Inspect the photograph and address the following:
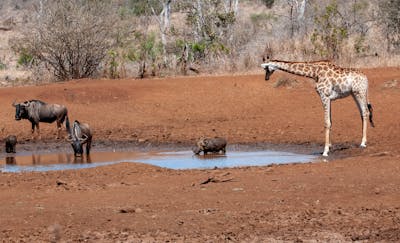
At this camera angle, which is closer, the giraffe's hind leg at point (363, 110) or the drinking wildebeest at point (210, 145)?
the giraffe's hind leg at point (363, 110)

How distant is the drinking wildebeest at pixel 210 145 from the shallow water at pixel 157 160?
13 cm

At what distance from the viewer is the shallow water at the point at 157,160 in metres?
17.0

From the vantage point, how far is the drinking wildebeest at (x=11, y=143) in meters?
20.1

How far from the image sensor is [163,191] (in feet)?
42.1

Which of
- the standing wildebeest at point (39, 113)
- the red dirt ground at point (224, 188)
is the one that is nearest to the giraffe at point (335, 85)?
the red dirt ground at point (224, 188)

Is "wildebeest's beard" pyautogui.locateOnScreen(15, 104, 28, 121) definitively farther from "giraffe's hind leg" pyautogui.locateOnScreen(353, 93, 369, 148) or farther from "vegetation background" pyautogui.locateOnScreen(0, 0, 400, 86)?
"giraffe's hind leg" pyautogui.locateOnScreen(353, 93, 369, 148)

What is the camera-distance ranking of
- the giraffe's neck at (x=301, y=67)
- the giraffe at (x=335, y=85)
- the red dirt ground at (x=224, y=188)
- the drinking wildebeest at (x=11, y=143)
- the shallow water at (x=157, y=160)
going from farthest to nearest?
the drinking wildebeest at (x=11, y=143)
the giraffe's neck at (x=301, y=67)
the giraffe at (x=335, y=85)
the shallow water at (x=157, y=160)
the red dirt ground at (x=224, y=188)

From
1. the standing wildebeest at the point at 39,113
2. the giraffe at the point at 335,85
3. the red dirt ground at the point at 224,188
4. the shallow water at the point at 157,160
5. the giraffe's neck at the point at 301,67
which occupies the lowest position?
the shallow water at the point at 157,160

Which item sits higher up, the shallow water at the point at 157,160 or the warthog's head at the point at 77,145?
the warthog's head at the point at 77,145

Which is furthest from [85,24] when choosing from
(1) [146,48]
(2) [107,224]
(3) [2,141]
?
(2) [107,224]

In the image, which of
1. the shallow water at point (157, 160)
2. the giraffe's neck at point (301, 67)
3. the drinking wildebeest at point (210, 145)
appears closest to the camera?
the shallow water at point (157, 160)

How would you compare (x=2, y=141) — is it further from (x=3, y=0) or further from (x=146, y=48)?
(x=3, y=0)

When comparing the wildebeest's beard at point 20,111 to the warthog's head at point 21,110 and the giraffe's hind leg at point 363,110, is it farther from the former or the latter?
the giraffe's hind leg at point 363,110

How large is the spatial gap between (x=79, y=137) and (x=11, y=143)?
2.01 meters
